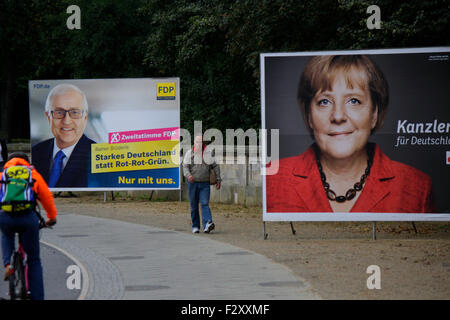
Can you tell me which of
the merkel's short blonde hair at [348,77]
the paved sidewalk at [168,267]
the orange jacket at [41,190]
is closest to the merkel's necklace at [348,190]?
the merkel's short blonde hair at [348,77]

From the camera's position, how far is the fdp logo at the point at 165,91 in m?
23.7

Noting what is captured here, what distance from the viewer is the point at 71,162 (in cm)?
2398

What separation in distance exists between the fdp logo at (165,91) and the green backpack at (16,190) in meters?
15.1

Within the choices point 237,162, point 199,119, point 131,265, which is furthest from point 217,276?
point 199,119

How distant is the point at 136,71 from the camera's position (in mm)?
44094

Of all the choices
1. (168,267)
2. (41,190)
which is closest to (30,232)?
(41,190)

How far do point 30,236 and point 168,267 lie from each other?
355 cm

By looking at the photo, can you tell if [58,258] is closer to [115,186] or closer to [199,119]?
[115,186]

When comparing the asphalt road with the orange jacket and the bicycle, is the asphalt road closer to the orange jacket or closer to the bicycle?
the bicycle

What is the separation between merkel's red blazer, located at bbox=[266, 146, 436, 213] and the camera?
15219 millimetres

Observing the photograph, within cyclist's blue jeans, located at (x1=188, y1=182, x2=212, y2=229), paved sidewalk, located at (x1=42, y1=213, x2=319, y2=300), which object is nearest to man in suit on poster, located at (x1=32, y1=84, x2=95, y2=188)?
paved sidewalk, located at (x1=42, y1=213, x2=319, y2=300)

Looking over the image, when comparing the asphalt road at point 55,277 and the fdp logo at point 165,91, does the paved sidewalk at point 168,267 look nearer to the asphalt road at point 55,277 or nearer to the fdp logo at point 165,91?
the asphalt road at point 55,277

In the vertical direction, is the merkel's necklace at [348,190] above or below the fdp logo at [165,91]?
below

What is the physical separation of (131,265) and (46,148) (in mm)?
12394
